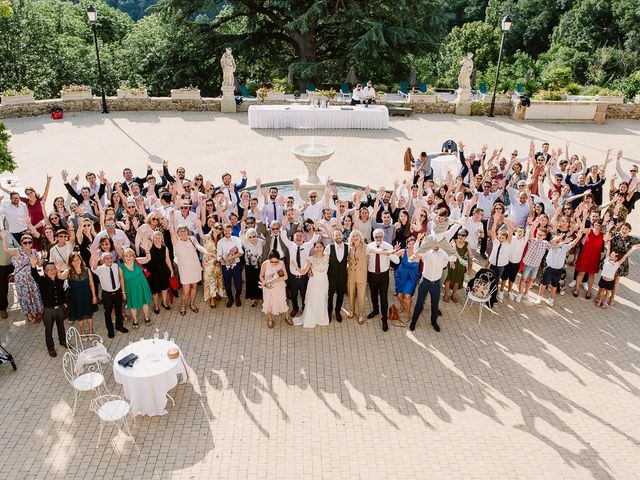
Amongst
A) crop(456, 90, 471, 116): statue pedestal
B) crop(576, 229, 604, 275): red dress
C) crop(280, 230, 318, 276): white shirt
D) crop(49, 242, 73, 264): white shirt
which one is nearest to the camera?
crop(49, 242, 73, 264): white shirt

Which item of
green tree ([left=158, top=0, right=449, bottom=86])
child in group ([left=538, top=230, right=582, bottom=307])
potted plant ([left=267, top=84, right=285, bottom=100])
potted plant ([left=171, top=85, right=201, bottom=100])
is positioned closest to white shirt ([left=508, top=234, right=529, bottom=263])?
child in group ([left=538, top=230, right=582, bottom=307])

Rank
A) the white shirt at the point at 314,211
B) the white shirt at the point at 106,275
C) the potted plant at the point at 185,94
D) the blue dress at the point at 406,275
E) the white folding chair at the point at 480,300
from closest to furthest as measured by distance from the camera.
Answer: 1. the white shirt at the point at 106,275
2. the blue dress at the point at 406,275
3. the white folding chair at the point at 480,300
4. the white shirt at the point at 314,211
5. the potted plant at the point at 185,94

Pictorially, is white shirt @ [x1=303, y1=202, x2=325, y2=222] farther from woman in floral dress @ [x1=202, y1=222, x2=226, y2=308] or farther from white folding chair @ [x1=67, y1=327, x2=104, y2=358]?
white folding chair @ [x1=67, y1=327, x2=104, y2=358]

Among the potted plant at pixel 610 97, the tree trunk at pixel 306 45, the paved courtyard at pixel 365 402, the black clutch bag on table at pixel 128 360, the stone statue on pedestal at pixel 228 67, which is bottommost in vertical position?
the paved courtyard at pixel 365 402

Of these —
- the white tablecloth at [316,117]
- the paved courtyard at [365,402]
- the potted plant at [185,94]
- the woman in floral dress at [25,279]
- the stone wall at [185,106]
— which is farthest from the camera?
the potted plant at [185,94]

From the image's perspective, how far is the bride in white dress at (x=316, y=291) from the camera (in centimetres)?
857

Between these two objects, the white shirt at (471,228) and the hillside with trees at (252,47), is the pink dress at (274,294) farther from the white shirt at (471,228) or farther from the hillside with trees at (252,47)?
the hillside with trees at (252,47)

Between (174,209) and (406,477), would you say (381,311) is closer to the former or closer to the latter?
(406,477)

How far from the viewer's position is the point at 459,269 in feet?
31.7

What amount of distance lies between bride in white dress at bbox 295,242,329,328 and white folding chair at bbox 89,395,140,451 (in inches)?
123

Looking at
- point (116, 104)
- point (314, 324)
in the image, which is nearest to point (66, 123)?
point (116, 104)

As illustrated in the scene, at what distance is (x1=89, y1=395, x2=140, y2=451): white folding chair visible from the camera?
21.5ft

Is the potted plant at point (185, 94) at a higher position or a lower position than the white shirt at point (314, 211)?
higher

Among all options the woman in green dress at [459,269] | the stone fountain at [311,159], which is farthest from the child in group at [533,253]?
the stone fountain at [311,159]
